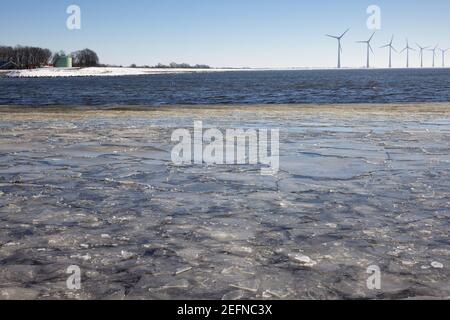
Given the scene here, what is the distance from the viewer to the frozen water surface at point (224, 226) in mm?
3045

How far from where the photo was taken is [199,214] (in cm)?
463

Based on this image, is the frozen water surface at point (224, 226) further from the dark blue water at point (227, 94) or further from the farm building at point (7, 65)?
the farm building at point (7, 65)

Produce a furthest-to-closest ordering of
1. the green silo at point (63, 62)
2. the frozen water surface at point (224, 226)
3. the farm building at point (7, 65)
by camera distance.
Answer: the green silo at point (63, 62) → the farm building at point (7, 65) → the frozen water surface at point (224, 226)

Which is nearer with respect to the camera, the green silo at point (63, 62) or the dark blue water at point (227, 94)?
the dark blue water at point (227, 94)

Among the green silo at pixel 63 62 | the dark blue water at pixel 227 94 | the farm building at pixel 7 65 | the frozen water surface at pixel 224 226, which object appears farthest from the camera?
the green silo at pixel 63 62

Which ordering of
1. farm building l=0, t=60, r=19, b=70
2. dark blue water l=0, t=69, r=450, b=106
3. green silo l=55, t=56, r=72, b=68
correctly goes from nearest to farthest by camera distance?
1. dark blue water l=0, t=69, r=450, b=106
2. farm building l=0, t=60, r=19, b=70
3. green silo l=55, t=56, r=72, b=68

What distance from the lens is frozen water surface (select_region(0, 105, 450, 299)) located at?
3.04m

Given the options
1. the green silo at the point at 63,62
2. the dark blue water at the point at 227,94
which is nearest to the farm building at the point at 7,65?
the green silo at the point at 63,62

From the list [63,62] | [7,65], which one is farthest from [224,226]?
[63,62]

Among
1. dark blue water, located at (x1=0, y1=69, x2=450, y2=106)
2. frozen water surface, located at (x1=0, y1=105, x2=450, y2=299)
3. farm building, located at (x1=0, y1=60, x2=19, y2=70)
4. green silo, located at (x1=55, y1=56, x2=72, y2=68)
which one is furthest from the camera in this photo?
green silo, located at (x1=55, y1=56, x2=72, y2=68)

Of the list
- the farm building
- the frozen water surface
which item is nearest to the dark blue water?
the frozen water surface

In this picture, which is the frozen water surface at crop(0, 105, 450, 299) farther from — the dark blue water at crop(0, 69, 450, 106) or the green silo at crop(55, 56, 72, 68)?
the green silo at crop(55, 56, 72, 68)

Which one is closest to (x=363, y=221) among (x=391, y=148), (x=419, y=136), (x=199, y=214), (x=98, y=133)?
(x=199, y=214)

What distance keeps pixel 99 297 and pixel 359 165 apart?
519 centimetres
